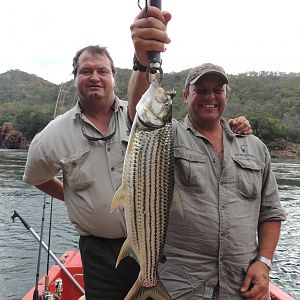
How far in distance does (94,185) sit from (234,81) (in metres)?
99.3

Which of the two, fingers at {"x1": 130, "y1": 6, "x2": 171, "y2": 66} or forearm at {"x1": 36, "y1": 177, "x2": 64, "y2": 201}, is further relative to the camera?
forearm at {"x1": 36, "y1": 177, "x2": 64, "y2": 201}

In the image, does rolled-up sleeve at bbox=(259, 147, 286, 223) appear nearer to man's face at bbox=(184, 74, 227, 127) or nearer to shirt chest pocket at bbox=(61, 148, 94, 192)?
man's face at bbox=(184, 74, 227, 127)

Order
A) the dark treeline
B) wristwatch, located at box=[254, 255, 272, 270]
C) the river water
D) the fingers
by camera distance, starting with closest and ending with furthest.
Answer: the fingers < wristwatch, located at box=[254, 255, 272, 270] < the river water < the dark treeline

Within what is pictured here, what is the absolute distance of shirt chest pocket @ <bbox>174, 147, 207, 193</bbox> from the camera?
9.37ft

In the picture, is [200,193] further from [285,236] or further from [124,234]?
[285,236]

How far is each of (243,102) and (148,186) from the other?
79.6m

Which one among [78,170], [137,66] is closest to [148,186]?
[137,66]

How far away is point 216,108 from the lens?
3.02 meters

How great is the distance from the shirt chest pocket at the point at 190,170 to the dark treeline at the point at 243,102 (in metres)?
39.0

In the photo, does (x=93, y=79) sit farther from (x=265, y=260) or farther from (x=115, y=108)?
(x=265, y=260)

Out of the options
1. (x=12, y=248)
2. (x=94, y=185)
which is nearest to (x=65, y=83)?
(x=94, y=185)

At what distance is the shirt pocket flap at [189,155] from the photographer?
2930mm

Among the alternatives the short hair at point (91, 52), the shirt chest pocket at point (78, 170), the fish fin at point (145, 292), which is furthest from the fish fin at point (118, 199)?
the short hair at point (91, 52)

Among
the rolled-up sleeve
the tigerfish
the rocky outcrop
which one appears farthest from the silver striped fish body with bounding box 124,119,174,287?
the rocky outcrop
